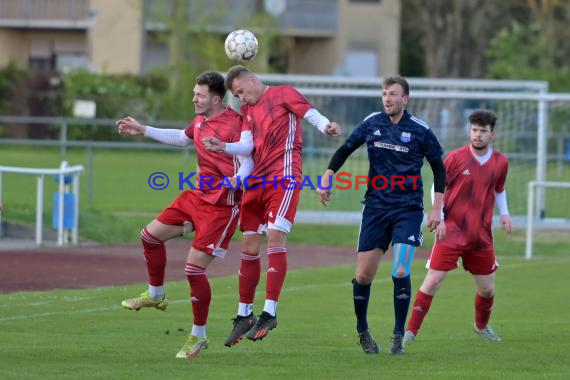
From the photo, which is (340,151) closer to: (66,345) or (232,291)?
(66,345)

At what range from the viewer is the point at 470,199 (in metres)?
10.9

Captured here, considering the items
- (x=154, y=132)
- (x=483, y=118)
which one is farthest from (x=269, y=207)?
(x=483, y=118)

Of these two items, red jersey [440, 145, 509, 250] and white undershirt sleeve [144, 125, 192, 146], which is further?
red jersey [440, 145, 509, 250]

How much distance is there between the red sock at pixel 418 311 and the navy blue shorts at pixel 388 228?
104 centimetres

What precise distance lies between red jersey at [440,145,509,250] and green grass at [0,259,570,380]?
85 centimetres

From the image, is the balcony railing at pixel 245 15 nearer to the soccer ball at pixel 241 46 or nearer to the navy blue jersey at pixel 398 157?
the soccer ball at pixel 241 46

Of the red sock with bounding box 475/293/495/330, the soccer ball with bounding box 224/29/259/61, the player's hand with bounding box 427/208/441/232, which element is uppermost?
the soccer ball with bounding box 224/29/259/61

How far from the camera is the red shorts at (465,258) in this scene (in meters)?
10.9

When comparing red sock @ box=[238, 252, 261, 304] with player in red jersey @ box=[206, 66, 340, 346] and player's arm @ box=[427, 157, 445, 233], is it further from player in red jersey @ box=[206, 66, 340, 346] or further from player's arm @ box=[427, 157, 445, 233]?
player's arm @ box=[427, 157, 445, 233]

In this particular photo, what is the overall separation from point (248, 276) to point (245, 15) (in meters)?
42.8

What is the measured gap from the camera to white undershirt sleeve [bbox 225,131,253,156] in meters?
9.51

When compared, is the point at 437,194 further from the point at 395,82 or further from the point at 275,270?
the point at 275,270

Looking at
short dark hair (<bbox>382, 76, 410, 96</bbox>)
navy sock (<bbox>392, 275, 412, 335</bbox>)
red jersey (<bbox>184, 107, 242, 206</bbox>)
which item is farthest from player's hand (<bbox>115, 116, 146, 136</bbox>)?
navy sock (<bbox>392, 275, 412, 335</bbox>)

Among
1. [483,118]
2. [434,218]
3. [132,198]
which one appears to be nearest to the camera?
[434,218]
